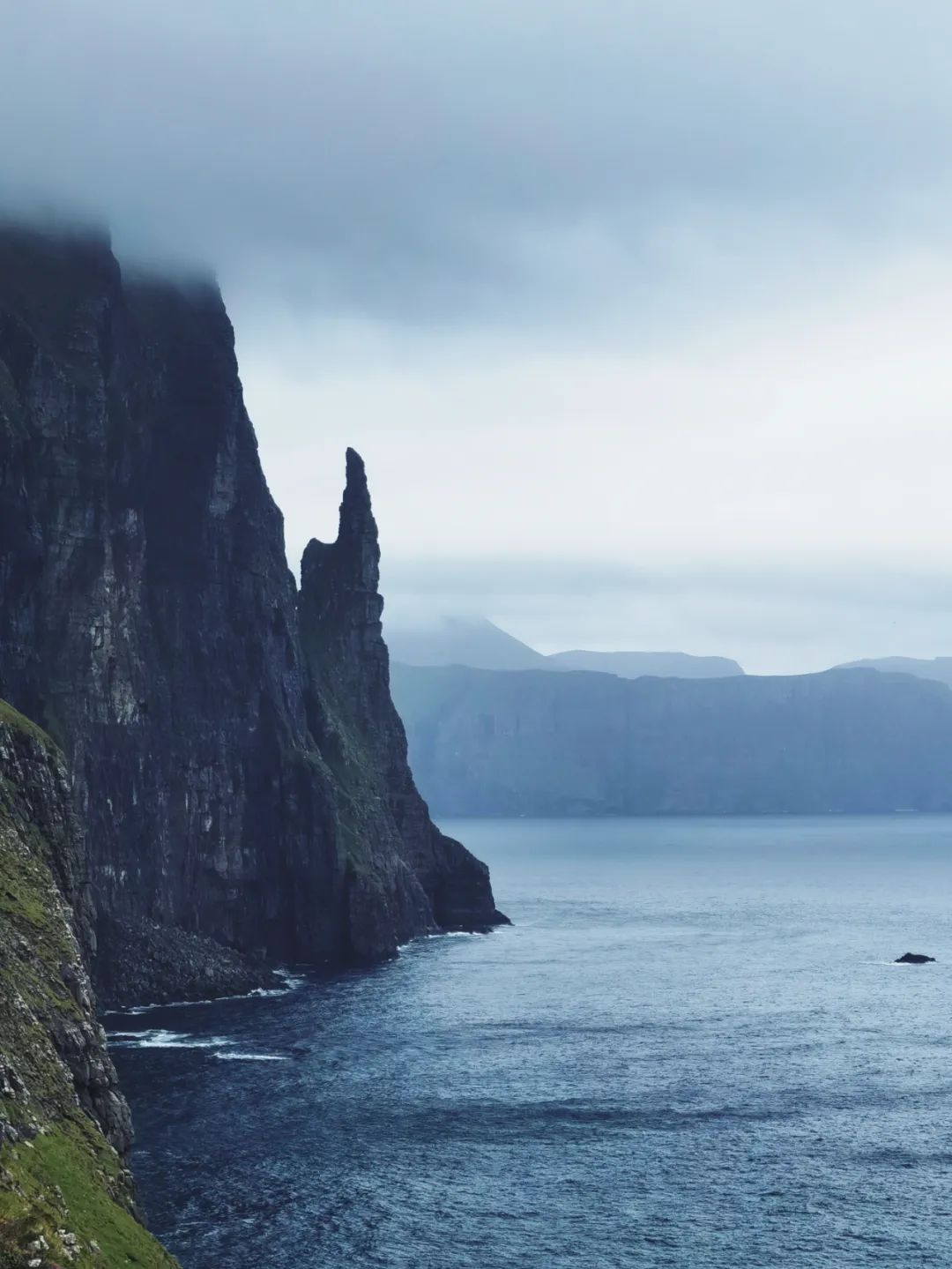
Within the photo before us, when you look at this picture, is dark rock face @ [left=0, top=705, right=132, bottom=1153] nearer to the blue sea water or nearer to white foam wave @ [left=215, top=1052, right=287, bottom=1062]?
the blue sea water

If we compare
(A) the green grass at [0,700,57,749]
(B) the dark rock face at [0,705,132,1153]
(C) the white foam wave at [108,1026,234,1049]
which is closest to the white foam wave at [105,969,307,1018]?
(C) the white foam wave at [108,1026,234,1049]

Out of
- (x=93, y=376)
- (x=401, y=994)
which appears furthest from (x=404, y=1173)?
(x=93, y=376)

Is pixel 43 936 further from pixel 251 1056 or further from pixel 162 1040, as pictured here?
pixel 162 1040

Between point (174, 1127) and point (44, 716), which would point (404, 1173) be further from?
point (44, 716)

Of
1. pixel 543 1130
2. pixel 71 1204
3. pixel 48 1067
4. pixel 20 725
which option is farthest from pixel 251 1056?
pixel 71 1204

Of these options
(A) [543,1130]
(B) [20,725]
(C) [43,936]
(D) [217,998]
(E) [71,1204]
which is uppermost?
(B) [20,725]
